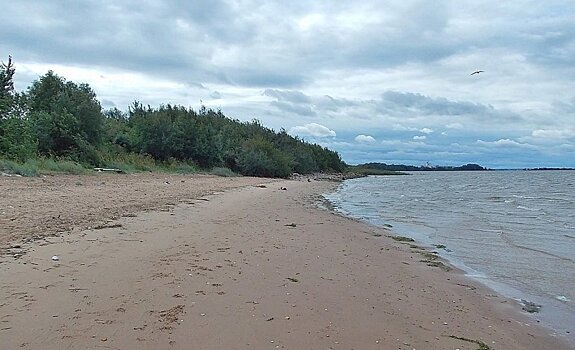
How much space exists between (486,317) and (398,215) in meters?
15.2

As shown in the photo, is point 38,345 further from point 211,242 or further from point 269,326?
point 211,242

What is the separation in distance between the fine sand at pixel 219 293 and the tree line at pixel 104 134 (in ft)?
64.5

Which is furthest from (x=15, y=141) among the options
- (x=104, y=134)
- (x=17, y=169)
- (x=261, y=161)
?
(x=261, y=161)

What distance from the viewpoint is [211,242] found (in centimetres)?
934

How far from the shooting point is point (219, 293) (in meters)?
6.04

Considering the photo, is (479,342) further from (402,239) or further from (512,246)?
(512,246)

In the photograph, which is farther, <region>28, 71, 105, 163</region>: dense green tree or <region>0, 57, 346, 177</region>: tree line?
<region>28, 71, 105, 163</region>: dense green tree

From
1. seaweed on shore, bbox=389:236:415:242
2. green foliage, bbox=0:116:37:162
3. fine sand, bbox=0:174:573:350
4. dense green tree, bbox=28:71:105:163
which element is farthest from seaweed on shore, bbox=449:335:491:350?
dense green tree, bbox=28:71:105:163

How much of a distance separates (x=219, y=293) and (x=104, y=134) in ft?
109

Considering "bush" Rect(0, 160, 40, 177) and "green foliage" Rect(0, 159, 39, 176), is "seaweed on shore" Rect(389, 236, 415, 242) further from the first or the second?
"green foliage" Rect(0, 159, 39, 176)

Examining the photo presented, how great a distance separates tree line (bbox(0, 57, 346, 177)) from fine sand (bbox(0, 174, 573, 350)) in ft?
64.5

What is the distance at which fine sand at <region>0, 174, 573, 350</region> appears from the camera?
472cm

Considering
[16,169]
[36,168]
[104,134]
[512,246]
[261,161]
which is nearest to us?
[512,246]

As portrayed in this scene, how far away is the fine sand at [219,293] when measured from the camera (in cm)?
472
